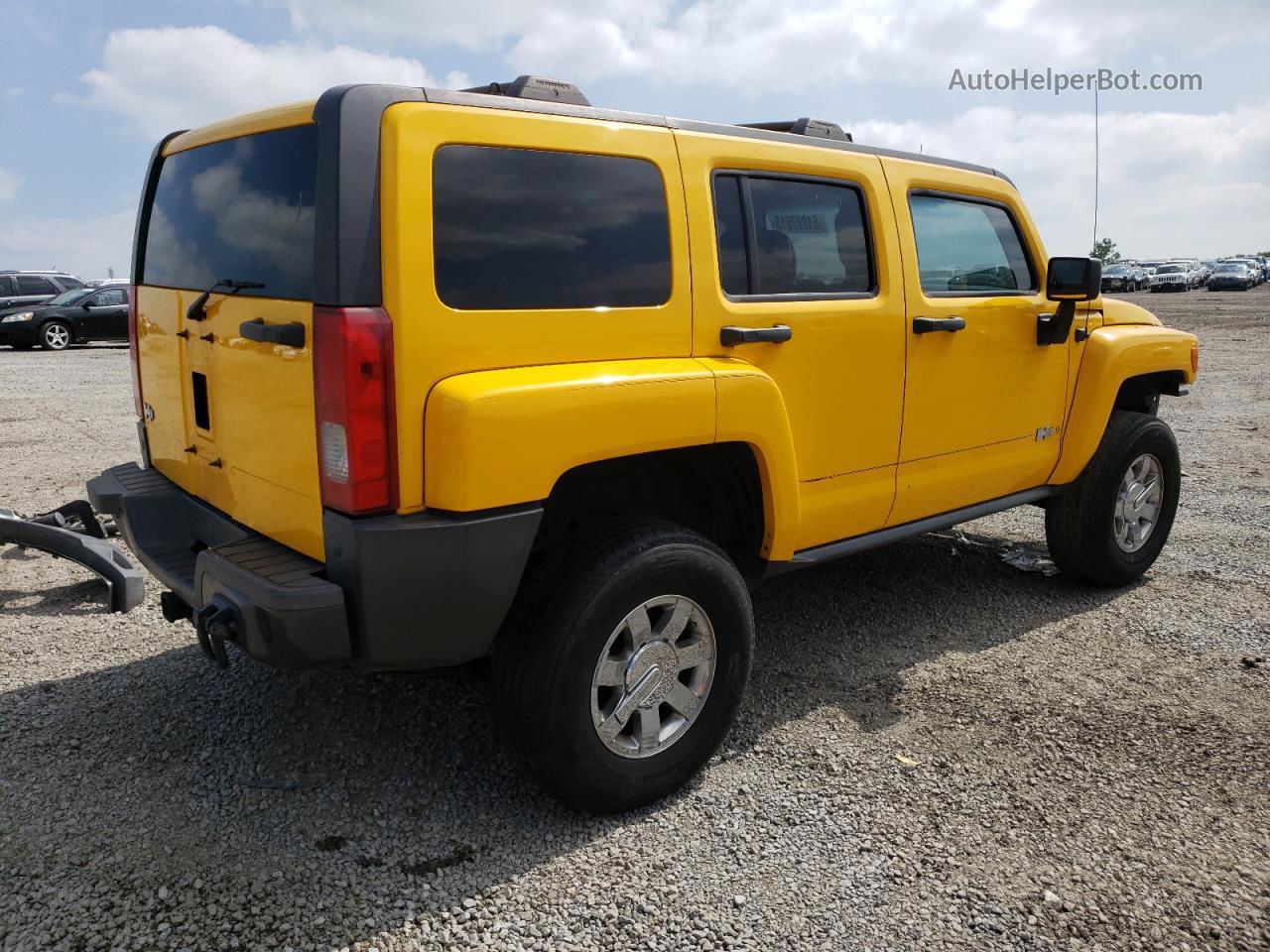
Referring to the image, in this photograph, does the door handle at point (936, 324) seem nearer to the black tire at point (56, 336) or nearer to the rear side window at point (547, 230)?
the rear side window at point (547, 230)

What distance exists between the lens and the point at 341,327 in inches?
93.2

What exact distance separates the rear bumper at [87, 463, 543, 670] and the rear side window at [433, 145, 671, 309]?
1.97 feet

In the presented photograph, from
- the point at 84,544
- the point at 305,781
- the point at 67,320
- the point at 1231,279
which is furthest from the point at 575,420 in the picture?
the point at 1231,279

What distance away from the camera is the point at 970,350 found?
395 centimetres

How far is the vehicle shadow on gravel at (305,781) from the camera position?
2.63 meters

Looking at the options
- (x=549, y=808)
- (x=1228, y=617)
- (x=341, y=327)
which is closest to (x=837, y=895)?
(x=549, y=808)

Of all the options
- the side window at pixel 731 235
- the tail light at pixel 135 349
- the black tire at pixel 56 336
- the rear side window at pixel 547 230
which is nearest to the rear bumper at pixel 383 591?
the rear side window at pixel 547 230

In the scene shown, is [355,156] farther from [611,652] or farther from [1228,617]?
[1228,617]

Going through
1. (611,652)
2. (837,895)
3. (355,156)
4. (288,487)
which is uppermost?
(355,156)

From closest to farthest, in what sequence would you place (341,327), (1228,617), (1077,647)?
(341,327), (1077,647), (1228,617)

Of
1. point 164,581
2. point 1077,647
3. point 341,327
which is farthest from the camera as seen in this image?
point 1077,647

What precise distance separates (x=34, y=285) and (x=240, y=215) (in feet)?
72.3

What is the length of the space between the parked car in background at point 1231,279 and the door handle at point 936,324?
50.1 metres

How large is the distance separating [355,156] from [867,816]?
235 centimetres
